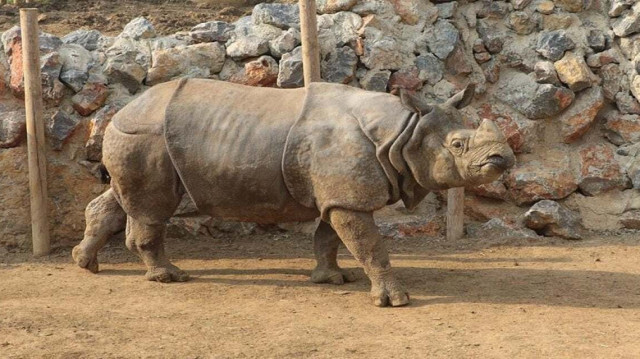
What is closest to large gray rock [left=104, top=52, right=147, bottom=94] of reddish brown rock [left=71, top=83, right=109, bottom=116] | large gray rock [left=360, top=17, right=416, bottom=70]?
reddish brown rock [left=71, top=83, right=109, bottom=116]

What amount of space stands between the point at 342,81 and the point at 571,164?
242 centimetres

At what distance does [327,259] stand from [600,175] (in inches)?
126

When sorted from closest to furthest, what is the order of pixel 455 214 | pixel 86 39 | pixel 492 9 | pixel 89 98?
pixel 89 98 → pixel 455 214 → pixel 86 39 → pixel 492 9

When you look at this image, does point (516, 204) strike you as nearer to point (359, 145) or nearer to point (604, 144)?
point (604, 144)

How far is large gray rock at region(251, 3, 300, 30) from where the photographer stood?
30.0 feet

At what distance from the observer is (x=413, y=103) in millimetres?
6844

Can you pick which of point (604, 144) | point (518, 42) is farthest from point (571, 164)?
point (518, 42)

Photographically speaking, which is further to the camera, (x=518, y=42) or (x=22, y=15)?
(x=518, y=42)

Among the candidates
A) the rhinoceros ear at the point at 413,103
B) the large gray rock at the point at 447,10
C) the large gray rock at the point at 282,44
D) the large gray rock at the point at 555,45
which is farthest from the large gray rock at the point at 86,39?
the large gray rock at the point at 555,45

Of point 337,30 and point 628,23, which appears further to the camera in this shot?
point 628,23

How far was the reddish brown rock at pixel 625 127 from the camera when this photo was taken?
9.31m

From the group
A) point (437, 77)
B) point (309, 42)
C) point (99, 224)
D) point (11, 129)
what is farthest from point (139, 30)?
point (437, 77)

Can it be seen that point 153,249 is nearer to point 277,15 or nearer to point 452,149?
point 452,149

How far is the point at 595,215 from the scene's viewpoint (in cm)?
915
